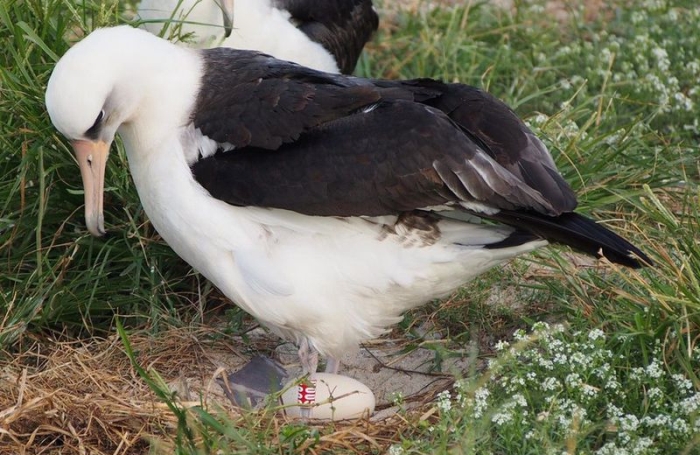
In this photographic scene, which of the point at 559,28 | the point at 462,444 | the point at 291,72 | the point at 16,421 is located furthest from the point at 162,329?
the point at 559,28

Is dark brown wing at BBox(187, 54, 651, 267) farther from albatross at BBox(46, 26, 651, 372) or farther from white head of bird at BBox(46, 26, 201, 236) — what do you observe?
white head of bird at BBox(46, 26, 201, 236)

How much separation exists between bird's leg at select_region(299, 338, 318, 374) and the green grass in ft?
1.48

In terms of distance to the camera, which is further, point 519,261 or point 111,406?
point 519,261

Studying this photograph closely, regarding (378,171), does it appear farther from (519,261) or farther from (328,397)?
(519,261)

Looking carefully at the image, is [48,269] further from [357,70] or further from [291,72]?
[357,70]

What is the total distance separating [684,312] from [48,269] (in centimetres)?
274

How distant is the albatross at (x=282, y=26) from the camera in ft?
20.7

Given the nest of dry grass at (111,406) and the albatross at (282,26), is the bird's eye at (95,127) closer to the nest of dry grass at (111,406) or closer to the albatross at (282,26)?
the nest of dry grass at (111,406)

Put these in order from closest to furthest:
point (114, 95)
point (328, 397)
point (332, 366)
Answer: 1. point (114, 95)
2. point (328, 397)
3. point (332, 366)

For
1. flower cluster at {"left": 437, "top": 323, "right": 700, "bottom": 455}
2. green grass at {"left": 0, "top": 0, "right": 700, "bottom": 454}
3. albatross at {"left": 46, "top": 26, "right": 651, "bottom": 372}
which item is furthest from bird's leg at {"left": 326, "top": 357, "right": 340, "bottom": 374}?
flower cluster at {"left": 437, "top": 323, "right": 700, "bottom": 455}

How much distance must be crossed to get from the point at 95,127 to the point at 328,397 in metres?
1.35

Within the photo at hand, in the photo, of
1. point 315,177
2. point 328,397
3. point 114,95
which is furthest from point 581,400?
point 114,95

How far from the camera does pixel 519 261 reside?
5.80 m

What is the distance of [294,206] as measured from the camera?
4.46m
